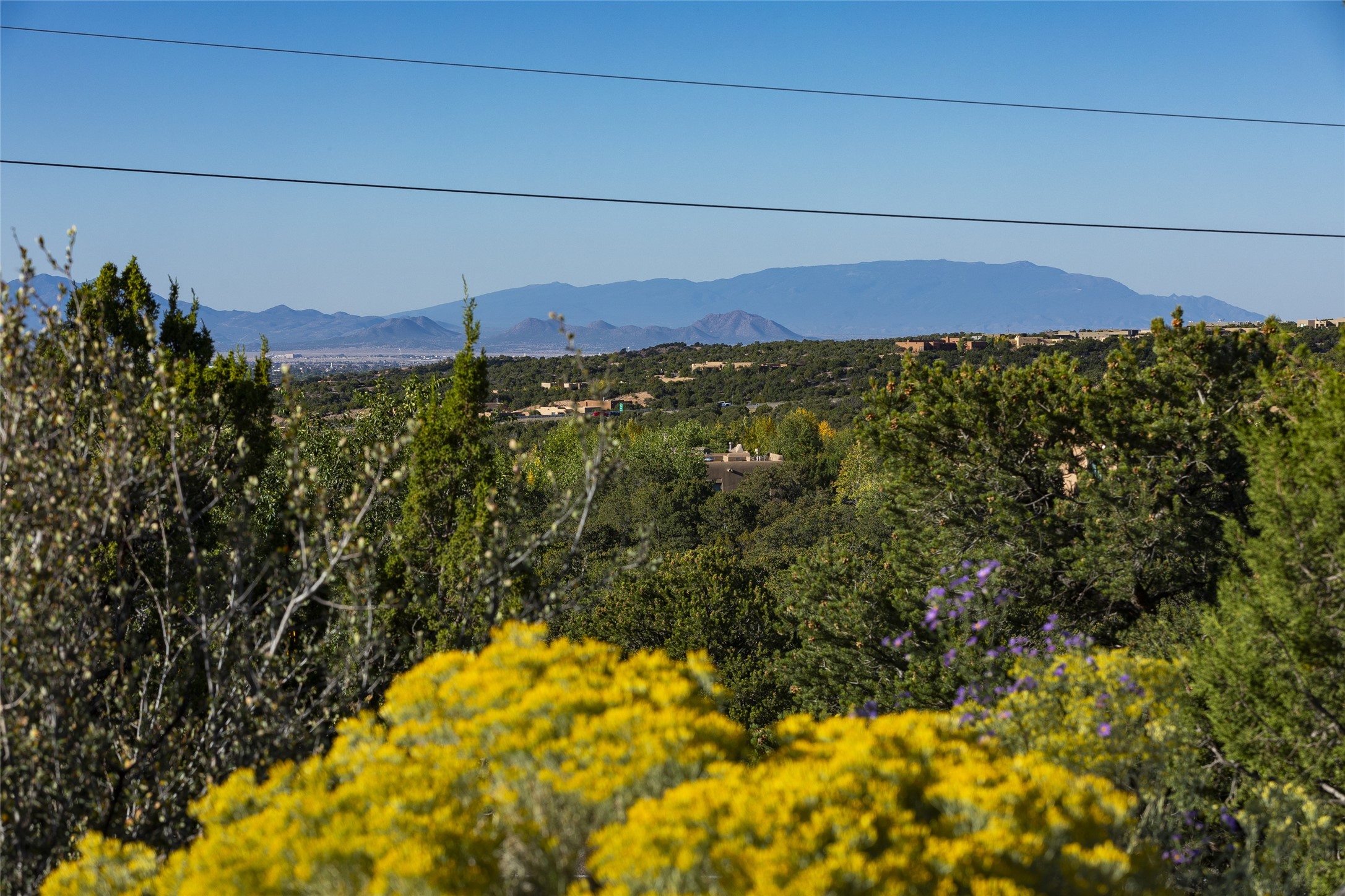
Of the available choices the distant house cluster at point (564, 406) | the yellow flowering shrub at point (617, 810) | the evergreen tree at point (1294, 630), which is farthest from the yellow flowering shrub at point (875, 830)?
the distant house cluster at point (564, 406)

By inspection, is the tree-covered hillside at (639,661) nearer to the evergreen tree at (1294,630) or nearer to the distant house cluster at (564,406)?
the evergreen tree at (1294,630)

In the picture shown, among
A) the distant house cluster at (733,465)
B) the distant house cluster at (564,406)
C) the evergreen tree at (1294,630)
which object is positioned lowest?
the distant house cluster at (733,465)

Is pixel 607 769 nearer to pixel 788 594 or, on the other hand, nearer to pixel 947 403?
pixel 947 403

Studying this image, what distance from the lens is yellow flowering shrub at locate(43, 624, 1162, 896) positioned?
105 inches

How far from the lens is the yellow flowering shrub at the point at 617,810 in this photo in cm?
266

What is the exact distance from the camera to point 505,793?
314 centimetres

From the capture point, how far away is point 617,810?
304cm

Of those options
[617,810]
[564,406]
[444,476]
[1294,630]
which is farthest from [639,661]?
[564,406]

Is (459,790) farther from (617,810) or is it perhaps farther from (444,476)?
(444,476)

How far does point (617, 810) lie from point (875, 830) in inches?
33.9

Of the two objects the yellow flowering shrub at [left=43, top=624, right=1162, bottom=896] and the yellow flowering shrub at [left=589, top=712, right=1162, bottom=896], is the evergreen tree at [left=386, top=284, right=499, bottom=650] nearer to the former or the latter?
the yellow flowering shrub at [left=43, top=624, right=1162, bottom=896]

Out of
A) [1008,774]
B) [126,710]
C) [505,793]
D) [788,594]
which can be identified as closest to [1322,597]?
[1008,774]

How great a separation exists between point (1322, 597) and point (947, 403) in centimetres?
595

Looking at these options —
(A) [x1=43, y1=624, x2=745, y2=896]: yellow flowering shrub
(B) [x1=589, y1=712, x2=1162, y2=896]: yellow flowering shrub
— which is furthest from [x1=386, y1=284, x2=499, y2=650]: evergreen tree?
(B) [x1=589, y1=712, x2=1162, y2=896]: yellow flowering shrub
